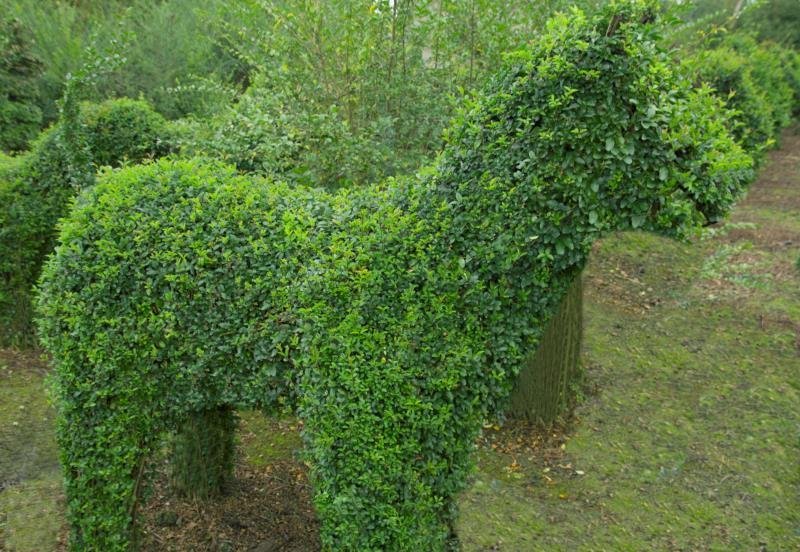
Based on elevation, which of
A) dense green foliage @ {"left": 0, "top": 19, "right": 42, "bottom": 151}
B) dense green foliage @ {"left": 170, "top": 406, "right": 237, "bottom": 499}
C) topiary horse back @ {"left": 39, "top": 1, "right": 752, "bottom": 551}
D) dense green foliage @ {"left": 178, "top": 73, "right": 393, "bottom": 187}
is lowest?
dense green foliage @ {"left": 170, "top": 406, "right": 237, "bottom": 499}

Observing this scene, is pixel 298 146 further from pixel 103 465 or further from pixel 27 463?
pixel 27 463

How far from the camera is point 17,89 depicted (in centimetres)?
1130

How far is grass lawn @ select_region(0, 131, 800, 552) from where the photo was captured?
5.46 m

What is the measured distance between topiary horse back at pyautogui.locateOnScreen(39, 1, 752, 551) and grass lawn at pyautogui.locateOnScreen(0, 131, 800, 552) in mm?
1126

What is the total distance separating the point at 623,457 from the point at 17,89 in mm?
10480

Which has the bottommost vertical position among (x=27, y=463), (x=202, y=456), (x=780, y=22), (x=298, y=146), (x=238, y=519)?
(x=238, y=519)

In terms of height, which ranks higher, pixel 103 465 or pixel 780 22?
pixel 780 22

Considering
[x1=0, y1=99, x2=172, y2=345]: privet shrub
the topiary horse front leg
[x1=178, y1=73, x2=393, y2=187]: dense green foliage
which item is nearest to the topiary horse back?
the topiary horse front leg

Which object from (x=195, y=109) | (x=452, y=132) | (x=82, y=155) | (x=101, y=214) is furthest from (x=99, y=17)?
(x=452, y=132)

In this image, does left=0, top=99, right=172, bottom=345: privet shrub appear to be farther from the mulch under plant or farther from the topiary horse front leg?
the topiary horse front leg

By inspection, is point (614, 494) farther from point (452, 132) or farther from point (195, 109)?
point (195, 109)

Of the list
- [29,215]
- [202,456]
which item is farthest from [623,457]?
[29,215]

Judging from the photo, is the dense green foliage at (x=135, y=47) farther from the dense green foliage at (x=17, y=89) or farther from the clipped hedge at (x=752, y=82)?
the clipped hedge at (x=752, y=82)

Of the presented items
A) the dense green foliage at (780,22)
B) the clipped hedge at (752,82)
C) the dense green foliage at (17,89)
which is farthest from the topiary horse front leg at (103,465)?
the dense green foliage at (780,22)
